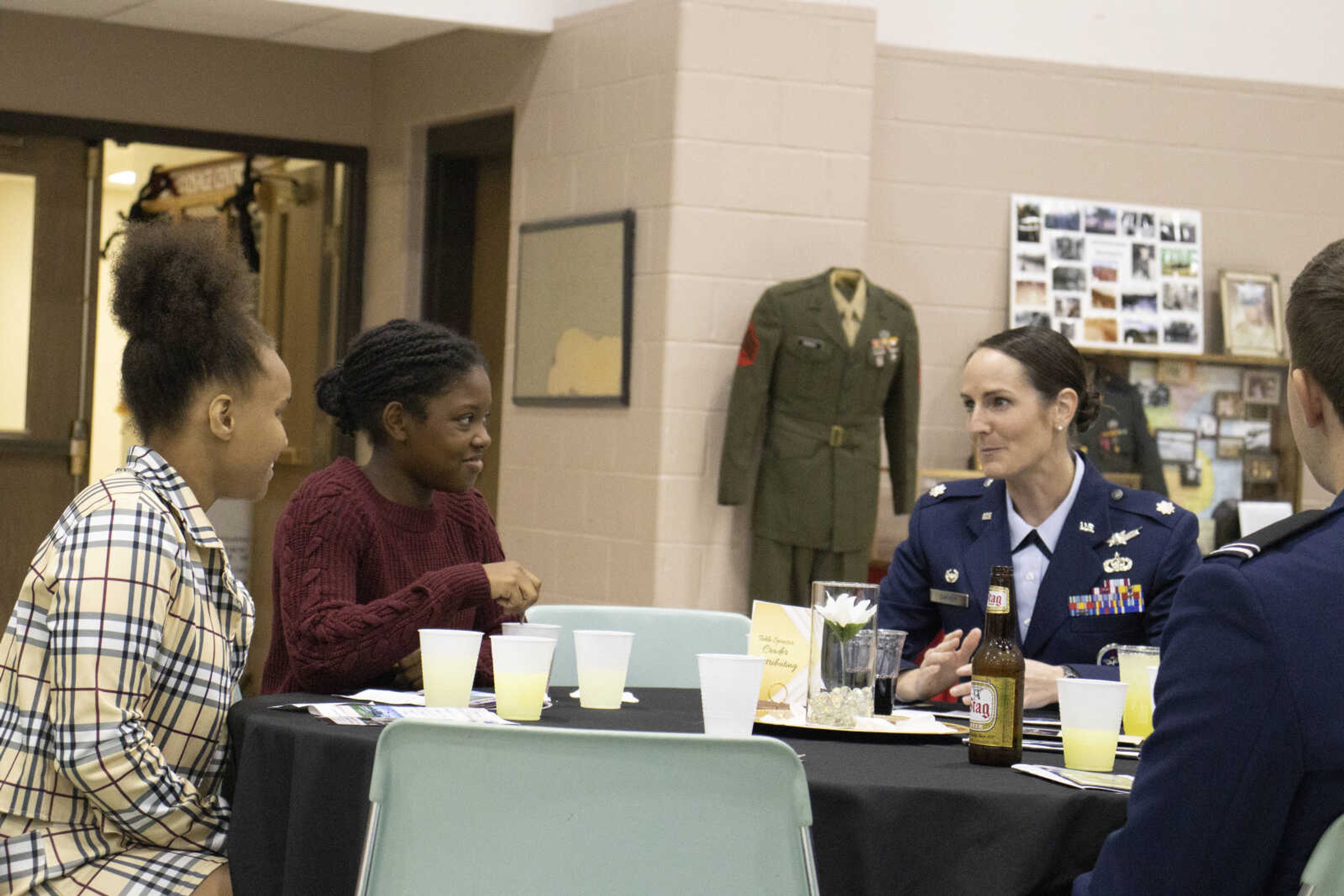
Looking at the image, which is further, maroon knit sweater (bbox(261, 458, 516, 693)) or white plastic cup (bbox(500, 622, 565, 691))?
maroon knit sweater (bbox(261, 458, 516, 693))

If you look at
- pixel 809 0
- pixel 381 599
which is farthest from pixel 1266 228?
pixel 381 599

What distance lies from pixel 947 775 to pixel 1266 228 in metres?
4.60

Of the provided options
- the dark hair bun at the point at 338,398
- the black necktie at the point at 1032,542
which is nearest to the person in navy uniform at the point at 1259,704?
the black necktie at the point at 1032,542

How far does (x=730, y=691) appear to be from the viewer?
2.05m

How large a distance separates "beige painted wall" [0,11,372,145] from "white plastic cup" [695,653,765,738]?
16.2ft

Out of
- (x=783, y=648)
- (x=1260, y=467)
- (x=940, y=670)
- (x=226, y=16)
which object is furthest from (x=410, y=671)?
(x=1260, y=467)

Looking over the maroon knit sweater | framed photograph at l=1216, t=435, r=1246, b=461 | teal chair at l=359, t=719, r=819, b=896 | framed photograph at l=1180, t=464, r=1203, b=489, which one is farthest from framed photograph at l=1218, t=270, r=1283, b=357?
teal chair at l=359, t=719, r=819, b=896

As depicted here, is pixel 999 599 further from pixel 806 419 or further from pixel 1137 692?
pixel 806 419

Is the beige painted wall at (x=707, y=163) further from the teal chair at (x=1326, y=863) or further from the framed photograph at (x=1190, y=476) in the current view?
the teal chair at (x=1326, y=863)

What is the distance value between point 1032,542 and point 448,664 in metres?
1.21

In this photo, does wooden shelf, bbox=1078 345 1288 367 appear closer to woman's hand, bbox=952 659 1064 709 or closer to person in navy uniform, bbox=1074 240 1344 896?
woman's hand, bbox=952 659 1064 709

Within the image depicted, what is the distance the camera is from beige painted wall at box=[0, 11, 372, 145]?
6129 millimetres

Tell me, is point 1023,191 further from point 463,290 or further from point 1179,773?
point 1179,773

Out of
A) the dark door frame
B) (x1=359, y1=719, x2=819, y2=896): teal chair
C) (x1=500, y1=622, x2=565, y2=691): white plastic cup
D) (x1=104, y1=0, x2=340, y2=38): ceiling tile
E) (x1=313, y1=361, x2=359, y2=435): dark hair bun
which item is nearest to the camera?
(x1=359, y1=719, x2=819, y2=896): teal chair
